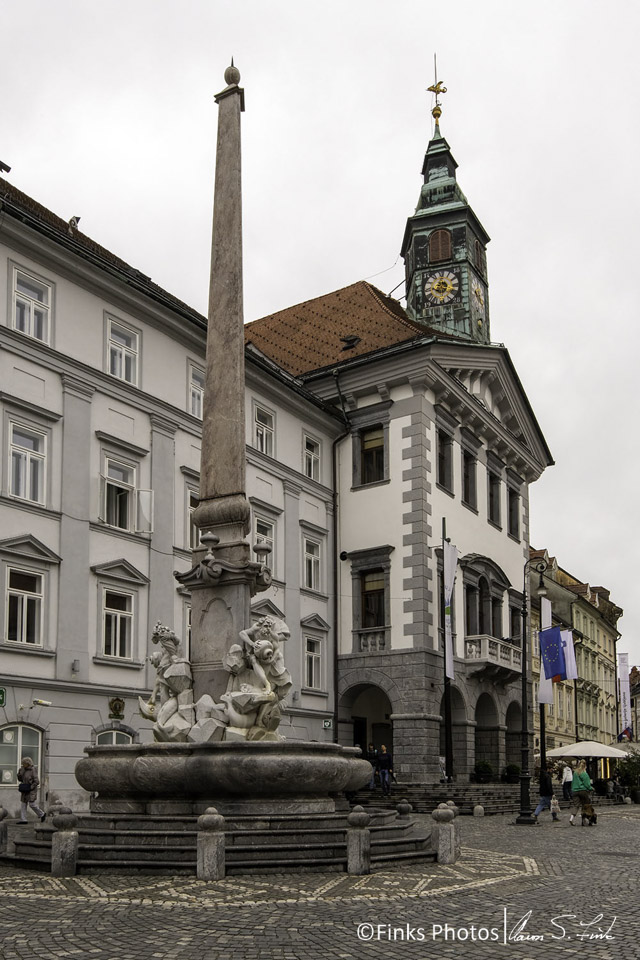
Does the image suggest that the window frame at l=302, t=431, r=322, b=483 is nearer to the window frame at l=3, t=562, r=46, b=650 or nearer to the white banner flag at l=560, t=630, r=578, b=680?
the white banner flag at l=560, t=630, r=578, b=680

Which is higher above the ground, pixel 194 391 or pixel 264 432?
pixel 194 391

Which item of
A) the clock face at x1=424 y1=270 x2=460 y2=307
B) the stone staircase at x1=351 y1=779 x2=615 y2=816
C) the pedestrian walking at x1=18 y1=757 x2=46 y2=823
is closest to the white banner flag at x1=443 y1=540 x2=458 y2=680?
the stone staircase at x1=351 y1=779 x2=615 y2=816

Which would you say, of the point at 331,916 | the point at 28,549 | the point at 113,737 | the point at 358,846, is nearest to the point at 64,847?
the point at 358,846

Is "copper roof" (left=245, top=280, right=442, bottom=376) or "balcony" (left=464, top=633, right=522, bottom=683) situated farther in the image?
"copper roof" (left=245, top=280, right=442, bottom=376)

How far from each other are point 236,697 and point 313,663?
774 inches

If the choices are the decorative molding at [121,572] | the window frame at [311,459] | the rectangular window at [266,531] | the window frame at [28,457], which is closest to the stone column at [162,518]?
the decorative molding at [121,572]

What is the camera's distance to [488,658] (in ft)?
118

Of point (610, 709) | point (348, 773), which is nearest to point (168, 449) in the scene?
point (348, 773)

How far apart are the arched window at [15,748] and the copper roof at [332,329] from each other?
713 inches

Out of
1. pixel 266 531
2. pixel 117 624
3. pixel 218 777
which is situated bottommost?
pixel 218 777

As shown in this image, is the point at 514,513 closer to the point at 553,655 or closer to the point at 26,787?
the point at 553,655

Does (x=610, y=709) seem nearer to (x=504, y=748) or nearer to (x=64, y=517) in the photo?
(x=504, y=748)

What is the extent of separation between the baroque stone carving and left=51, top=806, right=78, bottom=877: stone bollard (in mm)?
2643

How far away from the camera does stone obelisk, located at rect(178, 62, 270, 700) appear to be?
1527 centimetres
